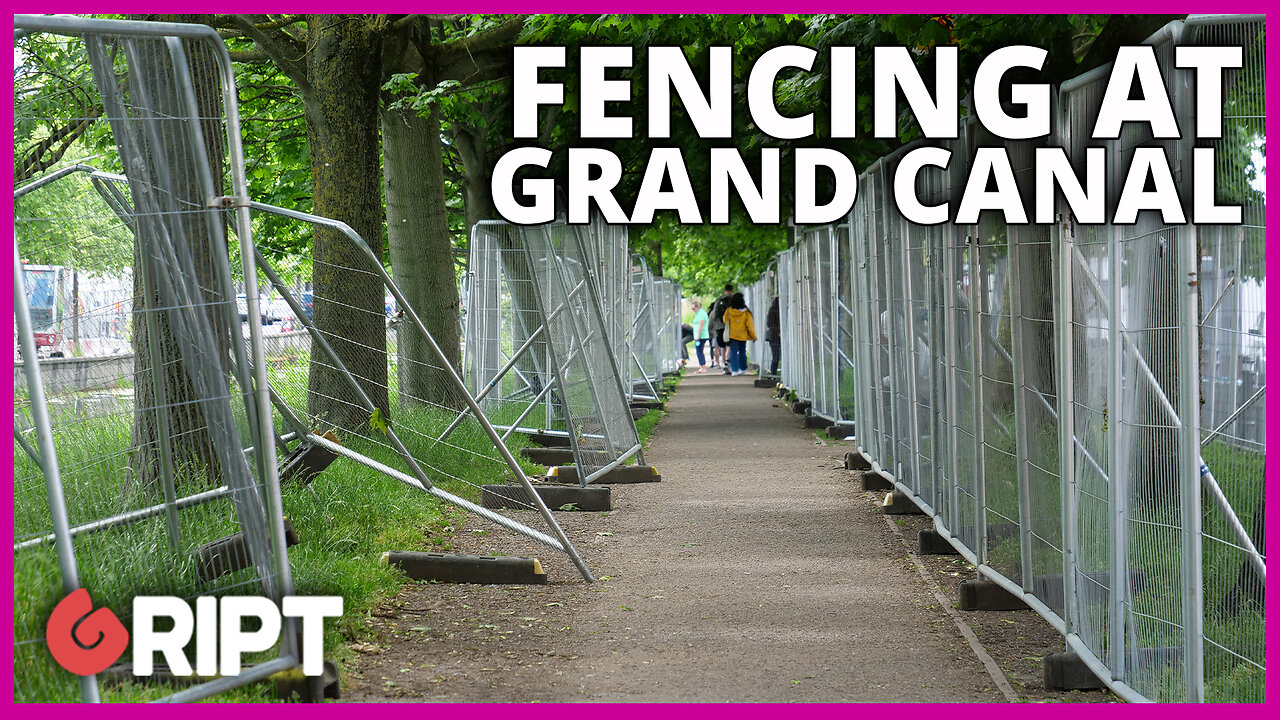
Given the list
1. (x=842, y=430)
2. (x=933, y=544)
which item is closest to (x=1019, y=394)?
(x=933, y=544)

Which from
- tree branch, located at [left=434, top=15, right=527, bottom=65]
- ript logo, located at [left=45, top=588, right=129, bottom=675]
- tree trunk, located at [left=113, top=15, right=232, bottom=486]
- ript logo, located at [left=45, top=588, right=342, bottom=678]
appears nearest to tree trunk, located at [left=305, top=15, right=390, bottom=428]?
tree branch, located at [left=434, top=15, right=527, bottom=65]

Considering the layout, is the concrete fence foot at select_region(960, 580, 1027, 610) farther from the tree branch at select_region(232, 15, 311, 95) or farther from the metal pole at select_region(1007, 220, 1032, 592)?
→ the tree branch at select_region(232, 15, 311, 95)

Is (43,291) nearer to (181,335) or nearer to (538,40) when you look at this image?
(181,335)

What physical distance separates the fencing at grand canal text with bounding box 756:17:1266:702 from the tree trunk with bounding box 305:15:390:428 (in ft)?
14.2

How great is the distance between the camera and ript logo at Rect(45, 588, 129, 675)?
3.98 metres

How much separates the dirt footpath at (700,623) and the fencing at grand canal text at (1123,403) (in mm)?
468

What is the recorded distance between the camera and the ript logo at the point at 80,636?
3.98 m

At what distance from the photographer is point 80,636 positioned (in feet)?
13.3

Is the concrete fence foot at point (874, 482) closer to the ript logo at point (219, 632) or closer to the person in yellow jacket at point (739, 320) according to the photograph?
the ript logo at point (219, 632)

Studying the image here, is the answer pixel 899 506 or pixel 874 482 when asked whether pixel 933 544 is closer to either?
pixel 899 506

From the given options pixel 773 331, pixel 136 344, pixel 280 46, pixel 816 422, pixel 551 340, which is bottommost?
pixel 816 422

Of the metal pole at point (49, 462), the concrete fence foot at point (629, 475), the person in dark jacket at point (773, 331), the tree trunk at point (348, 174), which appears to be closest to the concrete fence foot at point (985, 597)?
the metal pole at point (49, 462)

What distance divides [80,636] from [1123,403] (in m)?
3.34

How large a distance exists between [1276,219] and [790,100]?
698cm
